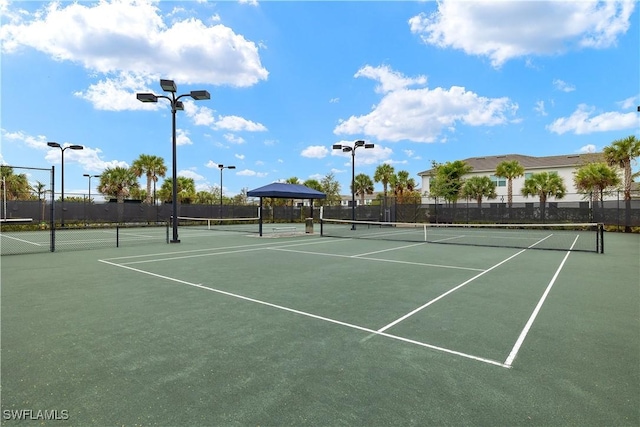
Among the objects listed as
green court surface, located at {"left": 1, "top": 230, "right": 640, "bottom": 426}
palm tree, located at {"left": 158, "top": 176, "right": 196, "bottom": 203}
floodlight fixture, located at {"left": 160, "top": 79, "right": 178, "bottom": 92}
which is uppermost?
floodlight fixture, located at {"left": 160, "top": 79, "right": 178, "bottom": 92}

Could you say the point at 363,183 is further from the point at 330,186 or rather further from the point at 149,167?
the point at 149,167

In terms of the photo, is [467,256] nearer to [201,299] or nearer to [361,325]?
[361,325]

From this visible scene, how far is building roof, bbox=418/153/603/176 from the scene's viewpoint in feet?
132

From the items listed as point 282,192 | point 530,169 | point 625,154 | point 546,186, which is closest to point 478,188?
point 546,186

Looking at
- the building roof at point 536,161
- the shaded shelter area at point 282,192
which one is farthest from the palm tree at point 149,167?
the building roof at point 536,161

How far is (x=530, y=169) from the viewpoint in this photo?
44.0 m

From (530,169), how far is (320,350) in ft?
162

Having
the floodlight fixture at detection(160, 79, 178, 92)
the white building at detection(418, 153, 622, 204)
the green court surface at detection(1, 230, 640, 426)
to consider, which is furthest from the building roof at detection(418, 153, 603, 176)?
the green court surface at detection(1, 230, 640, 426)

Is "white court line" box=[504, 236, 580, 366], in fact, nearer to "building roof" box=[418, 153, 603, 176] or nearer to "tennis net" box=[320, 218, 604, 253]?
"tennis net" box=[320, 218, 604, 253]

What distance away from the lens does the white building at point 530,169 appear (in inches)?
1576

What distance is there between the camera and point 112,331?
13.2 feet

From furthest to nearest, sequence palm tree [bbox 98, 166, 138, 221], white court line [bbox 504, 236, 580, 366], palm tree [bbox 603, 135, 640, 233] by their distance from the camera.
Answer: palm tree [bbox 98, 166, 138, 221] → palm tree [bbox 603, 135, 640, 233] → white court line [bbox 504, 236, 580, 366]

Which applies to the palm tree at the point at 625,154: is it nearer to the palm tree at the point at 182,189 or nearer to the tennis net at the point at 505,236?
the tennis net at the point at 505,236

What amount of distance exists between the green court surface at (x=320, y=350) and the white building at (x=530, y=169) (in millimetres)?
33021
